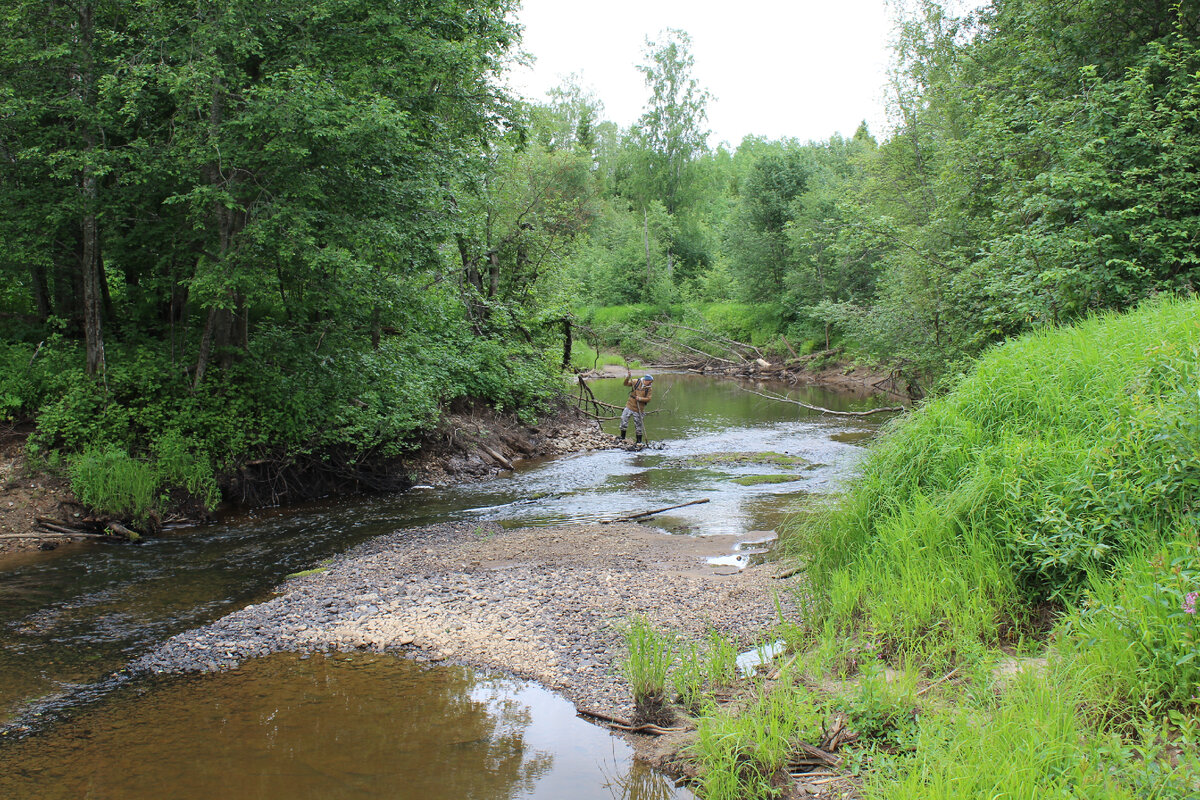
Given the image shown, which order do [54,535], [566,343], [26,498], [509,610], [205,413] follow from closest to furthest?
1. [509,610]
2. [54,535]
3. [26,498]
4. [205,413]
5. [566,343]

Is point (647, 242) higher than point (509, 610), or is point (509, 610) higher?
point (647, 242)

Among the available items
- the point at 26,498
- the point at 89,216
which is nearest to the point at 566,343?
the point at 89,216

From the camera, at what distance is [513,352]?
19.8 metres

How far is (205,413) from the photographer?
12070 millimetres

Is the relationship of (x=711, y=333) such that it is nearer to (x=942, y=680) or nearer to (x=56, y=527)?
(x=56, y=527)

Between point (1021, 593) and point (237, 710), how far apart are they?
581cm

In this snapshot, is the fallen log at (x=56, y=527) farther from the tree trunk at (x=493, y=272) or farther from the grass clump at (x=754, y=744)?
the tree trunk at (x=493, y=272)

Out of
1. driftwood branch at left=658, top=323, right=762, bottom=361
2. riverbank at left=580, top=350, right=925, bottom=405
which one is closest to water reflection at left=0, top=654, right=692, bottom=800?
riverbank at left=580, top=350, right=925, bottom=405

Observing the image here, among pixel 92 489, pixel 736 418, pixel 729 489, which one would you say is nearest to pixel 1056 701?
pixel 729 489

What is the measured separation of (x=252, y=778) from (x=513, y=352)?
50.8ft

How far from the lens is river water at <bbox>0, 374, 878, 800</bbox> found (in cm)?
472

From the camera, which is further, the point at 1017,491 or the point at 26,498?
the point at 26,498

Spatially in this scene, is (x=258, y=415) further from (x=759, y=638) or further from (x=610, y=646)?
(x=759, y=638)

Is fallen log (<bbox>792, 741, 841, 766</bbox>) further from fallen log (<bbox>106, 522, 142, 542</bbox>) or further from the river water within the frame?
fallen log (<bbox>106, 522, 142, 542</bbox>)
